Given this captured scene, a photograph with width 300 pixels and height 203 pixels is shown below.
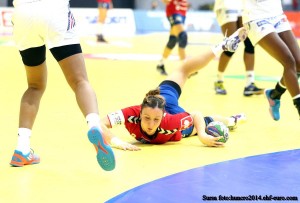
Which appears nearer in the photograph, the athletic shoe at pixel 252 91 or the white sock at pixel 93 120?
the white sock at pixel 93 120

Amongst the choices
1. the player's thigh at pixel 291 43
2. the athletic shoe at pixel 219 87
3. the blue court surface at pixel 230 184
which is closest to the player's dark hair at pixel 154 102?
the blue court surface at pixel 230 184

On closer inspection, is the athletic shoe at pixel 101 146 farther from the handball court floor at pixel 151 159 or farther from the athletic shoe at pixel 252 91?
the athletic shoe at pixel 252 91

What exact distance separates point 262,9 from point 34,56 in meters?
2.82

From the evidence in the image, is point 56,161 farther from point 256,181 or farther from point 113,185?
point 256,181

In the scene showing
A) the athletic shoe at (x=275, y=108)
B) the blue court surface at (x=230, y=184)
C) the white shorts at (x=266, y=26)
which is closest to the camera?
the blue court surface at (x=230, y=184)

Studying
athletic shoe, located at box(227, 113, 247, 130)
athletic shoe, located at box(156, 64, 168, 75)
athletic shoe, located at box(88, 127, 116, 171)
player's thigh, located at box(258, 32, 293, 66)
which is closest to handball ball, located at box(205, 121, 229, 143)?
athletic shoe, located at box(227, 113, 247, 130)

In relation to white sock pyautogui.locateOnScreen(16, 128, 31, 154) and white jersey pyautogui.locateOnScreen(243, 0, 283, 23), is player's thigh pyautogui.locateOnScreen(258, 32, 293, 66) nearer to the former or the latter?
white jersey pyautogui.locateOnScreen(243, 0, 283, 23)

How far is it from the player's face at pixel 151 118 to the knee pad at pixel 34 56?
957mm

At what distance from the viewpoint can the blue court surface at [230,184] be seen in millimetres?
4062

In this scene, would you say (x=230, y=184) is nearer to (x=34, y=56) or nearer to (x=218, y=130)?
(x=218, y=130)

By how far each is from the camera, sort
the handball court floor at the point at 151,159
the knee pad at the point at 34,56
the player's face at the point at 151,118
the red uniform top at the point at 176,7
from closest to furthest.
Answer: the handball court floor at the point at 151,159
the knee pad at the point at 34,56
the player's face at the point at 151,118
the red uniform top at the point at 176,7

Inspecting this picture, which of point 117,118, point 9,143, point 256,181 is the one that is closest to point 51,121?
point 9,143

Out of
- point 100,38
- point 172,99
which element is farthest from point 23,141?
point 100,38

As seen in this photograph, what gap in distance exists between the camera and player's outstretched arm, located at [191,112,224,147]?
18.2 ft
